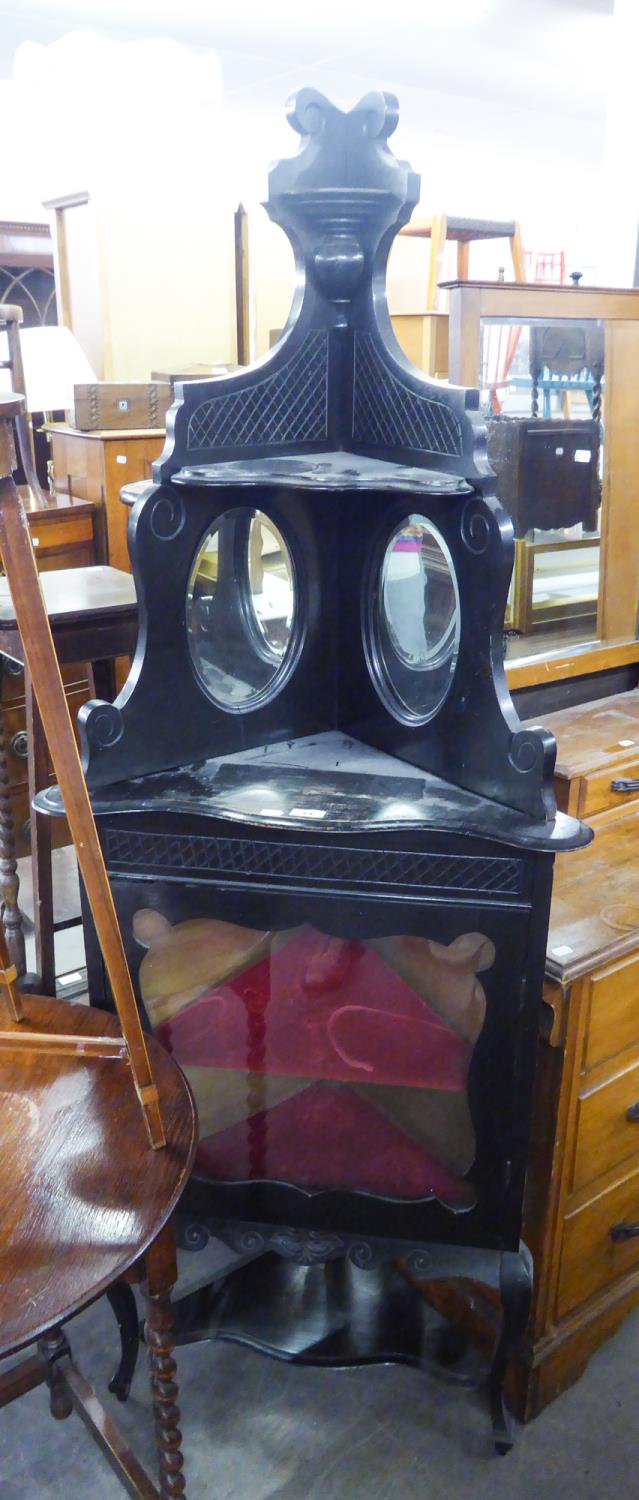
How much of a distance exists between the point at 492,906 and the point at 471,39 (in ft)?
14.2

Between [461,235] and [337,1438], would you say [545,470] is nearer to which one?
[461,235]

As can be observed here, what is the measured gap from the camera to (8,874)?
1941mm

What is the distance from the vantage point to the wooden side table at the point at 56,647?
1.68 metres

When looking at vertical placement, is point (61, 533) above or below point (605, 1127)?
above

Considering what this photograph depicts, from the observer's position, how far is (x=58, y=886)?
3072 mm

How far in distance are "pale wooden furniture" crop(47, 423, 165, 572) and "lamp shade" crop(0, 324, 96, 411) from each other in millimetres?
85

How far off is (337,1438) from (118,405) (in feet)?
7.84

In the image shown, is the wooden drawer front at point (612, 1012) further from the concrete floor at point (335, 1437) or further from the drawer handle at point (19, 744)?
the drawer handle at point (19, 744)

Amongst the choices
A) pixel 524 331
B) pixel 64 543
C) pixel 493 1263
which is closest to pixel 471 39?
pixel 64 543

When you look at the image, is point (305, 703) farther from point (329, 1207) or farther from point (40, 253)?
point (40, 253)

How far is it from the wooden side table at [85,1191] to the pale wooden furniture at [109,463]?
190 centimetres

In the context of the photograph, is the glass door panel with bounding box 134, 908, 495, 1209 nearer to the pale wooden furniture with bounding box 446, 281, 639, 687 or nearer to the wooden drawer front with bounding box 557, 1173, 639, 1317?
the wooden drawer front with bounding box 557, 1173, 639, 1317

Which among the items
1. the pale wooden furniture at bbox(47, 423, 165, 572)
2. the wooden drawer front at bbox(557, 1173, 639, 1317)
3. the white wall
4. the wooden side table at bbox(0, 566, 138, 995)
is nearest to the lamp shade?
the pale wooden furniture at bbox(47, 423, 165, 572)

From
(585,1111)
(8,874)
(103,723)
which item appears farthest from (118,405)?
(585,1111)
